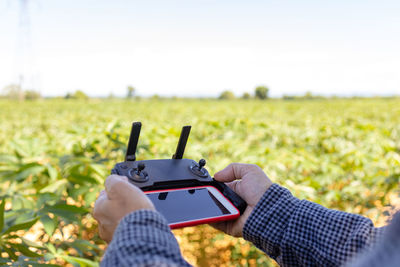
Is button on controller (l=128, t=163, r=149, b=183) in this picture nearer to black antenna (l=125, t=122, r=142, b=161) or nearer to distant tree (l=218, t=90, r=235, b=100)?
black antenna (l=125, t=122, r=142, b=161)

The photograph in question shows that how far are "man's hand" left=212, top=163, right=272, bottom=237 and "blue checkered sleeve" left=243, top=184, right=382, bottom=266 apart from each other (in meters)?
0.05

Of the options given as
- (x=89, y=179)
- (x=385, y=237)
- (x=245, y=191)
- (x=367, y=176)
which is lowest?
(x=367, y=176)

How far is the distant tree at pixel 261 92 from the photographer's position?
28.3 m

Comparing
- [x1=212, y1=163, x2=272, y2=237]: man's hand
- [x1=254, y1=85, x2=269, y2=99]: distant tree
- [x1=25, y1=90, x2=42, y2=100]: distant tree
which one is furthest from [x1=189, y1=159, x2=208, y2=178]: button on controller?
[x1=254, y1=85, x2=269, y2=99]: distant tree

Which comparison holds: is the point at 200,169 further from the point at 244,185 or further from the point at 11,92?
the point at 11,92

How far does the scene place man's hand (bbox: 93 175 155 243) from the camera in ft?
2.09

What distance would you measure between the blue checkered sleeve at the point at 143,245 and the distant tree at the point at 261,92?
A: 93.4ft

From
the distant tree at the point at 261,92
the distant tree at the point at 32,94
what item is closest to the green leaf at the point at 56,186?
the distant tree at the point at 32,94

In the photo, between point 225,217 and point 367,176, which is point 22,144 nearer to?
point 225,217

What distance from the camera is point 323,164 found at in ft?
7.04

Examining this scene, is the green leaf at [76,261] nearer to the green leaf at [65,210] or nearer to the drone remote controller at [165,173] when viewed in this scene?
the green leaf at [65,210]

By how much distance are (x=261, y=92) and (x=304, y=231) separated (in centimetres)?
2843

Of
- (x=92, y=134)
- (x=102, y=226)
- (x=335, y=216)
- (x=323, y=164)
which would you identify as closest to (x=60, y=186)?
(x=92, y=134)

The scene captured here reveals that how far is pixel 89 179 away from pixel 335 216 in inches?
40.8
